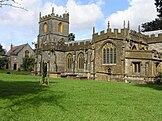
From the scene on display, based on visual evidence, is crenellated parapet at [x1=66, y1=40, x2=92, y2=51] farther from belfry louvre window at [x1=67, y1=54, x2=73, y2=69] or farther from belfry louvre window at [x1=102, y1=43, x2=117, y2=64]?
belfry louvre window at [x1=102, y1=43, x2=117, y2=64]

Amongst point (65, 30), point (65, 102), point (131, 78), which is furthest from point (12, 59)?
point (65, 102)

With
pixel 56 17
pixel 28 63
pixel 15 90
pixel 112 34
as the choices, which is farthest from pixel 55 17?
pixel 15 90

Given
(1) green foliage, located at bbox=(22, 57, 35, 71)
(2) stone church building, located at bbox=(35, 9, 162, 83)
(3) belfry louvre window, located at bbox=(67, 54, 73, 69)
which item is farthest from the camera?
(1) green foliage, located at bbox=(22, 57, 35, 71)

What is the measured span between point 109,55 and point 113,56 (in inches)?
33.0

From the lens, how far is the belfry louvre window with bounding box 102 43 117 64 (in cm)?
3606

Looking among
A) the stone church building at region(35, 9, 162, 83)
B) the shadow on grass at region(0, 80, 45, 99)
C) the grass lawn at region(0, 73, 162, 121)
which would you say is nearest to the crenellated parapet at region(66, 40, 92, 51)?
the stone church building at region(35, 9, 162, 83)

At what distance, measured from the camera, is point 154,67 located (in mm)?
33562

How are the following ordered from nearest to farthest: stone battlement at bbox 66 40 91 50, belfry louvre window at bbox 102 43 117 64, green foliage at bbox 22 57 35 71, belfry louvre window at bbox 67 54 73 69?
belfry louvre window at bbox 102 43 117 64 → stone battlement at bbox 66 40 91 50 → belfry louvre window at bbox 67 54 73 69 → green foliage at bbox 22 57 35 71

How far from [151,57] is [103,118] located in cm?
2557

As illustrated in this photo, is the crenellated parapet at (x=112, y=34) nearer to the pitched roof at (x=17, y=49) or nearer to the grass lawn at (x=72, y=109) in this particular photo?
the grass lawn at (x=72, y=109)

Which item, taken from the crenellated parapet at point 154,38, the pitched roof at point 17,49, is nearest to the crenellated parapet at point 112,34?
the crenellated parapet at point 154,38

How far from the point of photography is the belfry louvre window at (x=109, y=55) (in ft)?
118

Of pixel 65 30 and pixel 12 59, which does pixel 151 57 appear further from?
pixel 12 59

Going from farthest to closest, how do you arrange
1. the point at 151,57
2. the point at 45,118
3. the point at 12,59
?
the point at 12,59, the point at 151,57, the point at 45,118
